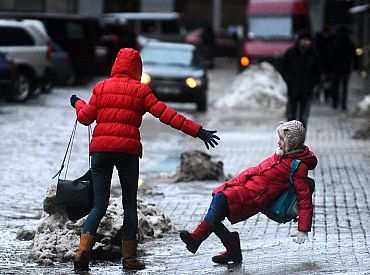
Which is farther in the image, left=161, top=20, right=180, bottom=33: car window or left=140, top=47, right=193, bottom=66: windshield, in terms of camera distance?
left=161, top=20, right=180, bottom=33: car window

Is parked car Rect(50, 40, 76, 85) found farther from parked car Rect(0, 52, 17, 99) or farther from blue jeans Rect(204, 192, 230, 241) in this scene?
blue jeans Rect(204, 192, 230, 241)

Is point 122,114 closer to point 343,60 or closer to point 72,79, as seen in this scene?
point 343,60

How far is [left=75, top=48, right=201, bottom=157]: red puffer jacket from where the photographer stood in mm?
8156

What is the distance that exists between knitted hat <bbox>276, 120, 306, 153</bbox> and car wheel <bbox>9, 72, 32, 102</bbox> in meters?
18.1

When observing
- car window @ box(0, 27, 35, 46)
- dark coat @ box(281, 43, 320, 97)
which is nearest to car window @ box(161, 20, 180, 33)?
car window @ box(0, 27, 35, 46)

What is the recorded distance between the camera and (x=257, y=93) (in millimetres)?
28828

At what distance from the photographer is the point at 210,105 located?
96.5 ft

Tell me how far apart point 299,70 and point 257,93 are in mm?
10703

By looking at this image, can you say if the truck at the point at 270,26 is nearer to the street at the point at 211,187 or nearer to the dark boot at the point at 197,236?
the street at the point at 211,187

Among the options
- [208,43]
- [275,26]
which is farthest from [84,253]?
[208,43]

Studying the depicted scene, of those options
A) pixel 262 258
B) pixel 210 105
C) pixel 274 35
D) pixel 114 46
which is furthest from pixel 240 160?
pixel 114 46

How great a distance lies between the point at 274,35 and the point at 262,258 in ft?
92.3

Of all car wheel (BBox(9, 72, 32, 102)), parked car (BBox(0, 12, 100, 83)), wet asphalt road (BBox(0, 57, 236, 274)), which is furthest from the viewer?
parked car (BBox(0, 12, 100, 83))

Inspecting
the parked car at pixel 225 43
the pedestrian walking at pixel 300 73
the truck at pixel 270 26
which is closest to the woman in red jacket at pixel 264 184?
the pedestrian walking at pixel 300 73
